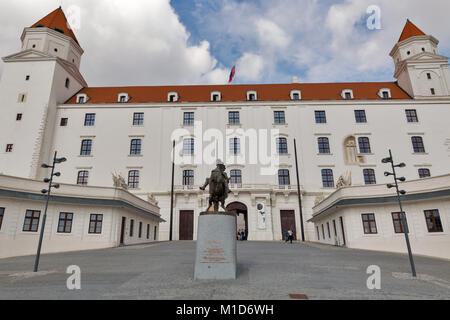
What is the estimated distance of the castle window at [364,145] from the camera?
39.5 metres

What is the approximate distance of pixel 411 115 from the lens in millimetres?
40312

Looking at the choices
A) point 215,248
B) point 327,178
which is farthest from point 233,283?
point 327,178

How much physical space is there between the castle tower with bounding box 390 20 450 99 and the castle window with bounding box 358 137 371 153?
9.70 meters

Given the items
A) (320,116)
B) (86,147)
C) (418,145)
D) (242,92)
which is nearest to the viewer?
(418,145)

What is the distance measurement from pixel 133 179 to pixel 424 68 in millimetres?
43701

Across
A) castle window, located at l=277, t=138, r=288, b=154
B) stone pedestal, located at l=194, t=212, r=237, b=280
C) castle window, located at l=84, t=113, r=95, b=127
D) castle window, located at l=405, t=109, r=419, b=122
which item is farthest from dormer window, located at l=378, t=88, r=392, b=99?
castle window, located at l=84, t=113, r=95, b=127

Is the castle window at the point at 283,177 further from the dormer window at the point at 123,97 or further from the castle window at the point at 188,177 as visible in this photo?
the dormer window at the point at 123,97

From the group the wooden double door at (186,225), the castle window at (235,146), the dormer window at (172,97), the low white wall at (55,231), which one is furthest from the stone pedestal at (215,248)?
the dormer window at (172,97)

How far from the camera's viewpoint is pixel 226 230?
947 centimetres

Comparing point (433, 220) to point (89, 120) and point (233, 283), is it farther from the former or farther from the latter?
point (89, 120)

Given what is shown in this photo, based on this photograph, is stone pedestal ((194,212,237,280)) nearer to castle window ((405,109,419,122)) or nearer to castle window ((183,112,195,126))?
castle window ((183,112,195,126))
